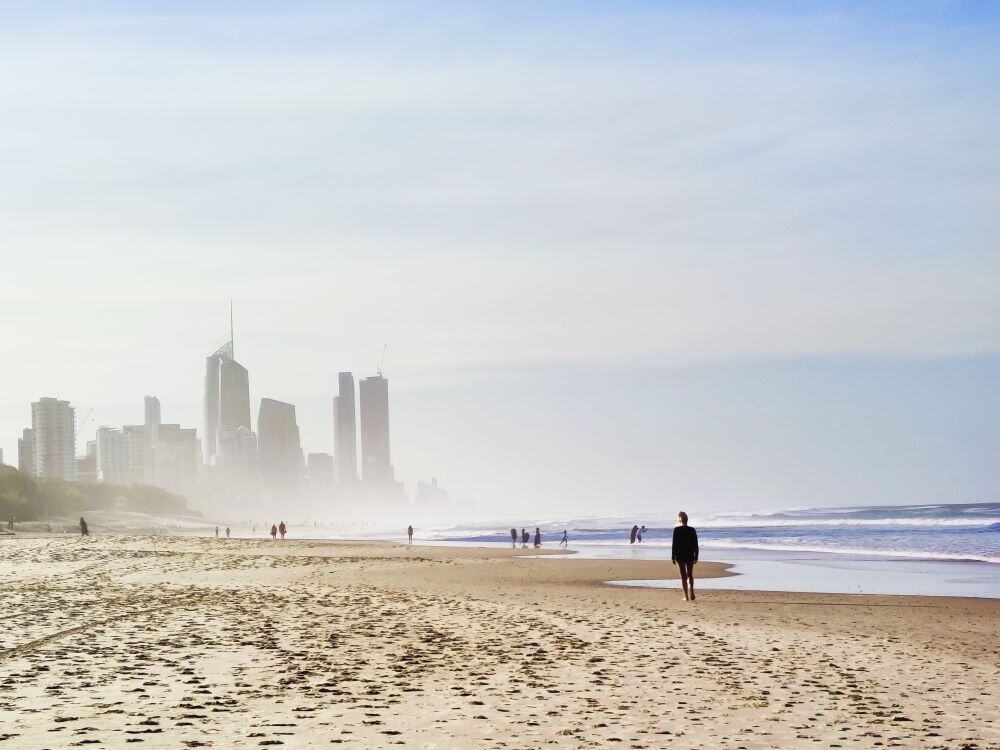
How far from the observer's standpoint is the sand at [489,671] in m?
10.2

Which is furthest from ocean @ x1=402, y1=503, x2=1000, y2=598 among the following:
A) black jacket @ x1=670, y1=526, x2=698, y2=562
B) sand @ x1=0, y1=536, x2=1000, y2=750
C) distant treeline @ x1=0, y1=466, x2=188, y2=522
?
distant treeline @ x1=0, y1=466, x2=188, y2=522

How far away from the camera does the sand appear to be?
10.2 meters

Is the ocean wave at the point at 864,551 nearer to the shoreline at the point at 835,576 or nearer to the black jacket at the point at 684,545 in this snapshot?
the shoreline at the point at 835,576

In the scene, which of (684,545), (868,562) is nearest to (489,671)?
(684,545)

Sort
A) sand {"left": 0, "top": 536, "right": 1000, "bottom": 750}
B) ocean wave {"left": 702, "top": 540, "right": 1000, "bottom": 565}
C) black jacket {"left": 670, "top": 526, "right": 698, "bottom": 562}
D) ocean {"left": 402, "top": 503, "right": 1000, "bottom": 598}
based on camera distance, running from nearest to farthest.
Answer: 1. sand {"left": 0, "top": 536, "right": 1000, "bottom": 750}
2. black jacket {"left": 670, "top": 526, "right": 698, "bottom": 562}
3. ocean {"left": 402, "top": 503, "right": 1000, "bottom": 598}
4. ocean wave {"left": 702, "top": 540, "right": 1000, "bottom": 565}

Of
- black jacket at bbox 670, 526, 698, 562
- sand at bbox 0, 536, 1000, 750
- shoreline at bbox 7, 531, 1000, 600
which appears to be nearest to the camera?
sand at bbox 0, 536, 1000, 750

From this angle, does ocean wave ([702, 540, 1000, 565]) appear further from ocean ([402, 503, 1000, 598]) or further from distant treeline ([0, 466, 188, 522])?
distant treeline ([0, 466, 188, 522])

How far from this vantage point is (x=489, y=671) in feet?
45.6

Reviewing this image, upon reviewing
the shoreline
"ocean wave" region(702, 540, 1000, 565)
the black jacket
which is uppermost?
the black jacket

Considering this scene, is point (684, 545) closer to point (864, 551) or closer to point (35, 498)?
point (864, 551)

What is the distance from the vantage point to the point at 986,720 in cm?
1118

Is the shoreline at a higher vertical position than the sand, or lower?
lower

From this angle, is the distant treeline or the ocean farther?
the distant treeline

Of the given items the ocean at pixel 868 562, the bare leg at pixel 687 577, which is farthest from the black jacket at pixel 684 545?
the ocean at pixel 868 562
